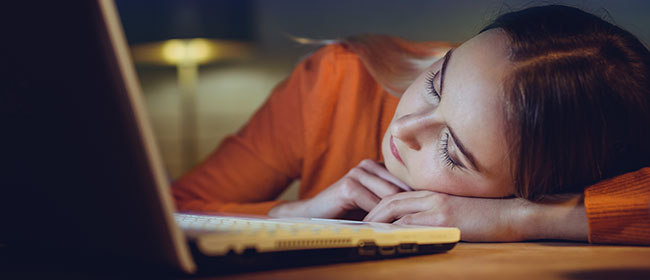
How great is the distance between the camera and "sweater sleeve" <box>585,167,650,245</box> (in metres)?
0.79

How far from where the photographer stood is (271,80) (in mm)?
3066

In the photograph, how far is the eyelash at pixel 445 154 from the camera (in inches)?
33.4

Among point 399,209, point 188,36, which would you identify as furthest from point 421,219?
point 188,36

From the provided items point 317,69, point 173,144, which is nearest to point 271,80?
point 173,144

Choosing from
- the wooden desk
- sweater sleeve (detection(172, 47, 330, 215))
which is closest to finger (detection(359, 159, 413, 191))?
the wooden desk

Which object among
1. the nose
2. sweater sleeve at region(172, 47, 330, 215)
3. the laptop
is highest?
Answer: the laptop

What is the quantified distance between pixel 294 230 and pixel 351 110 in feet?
3.09

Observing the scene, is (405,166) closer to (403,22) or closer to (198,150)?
(403,22)

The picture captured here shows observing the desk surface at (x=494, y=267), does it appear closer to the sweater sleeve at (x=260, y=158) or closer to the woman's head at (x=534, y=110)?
the woman's head at (x=534, y=110)

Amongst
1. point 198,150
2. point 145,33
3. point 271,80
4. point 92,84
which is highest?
point 92,84

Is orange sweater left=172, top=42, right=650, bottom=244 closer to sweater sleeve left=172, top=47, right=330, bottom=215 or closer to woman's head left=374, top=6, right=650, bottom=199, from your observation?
sweater sleeve left=172, top=47, right=330, bottom=215

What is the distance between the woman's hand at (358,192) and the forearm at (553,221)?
0.71 ft

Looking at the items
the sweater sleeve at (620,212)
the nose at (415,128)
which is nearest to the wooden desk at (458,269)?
the sweater sleeve at (620,212)

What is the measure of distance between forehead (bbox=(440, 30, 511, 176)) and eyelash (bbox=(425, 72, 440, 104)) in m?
0.04
